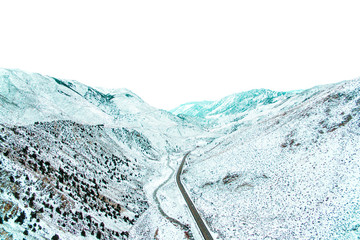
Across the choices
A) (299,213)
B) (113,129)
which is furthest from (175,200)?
(113,129)

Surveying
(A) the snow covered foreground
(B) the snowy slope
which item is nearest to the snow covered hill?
(A) the snow covered foreground

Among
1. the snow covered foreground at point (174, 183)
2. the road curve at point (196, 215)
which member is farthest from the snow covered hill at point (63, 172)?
the road curve at point (196, 215)

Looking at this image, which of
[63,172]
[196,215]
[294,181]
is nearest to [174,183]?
[196,215]

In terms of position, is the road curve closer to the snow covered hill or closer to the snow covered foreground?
the snow covered foreground

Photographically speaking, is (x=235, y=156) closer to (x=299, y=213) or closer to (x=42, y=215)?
(x=299, y=213)

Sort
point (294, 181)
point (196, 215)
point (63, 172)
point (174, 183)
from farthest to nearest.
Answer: point (174, 183), point (196, 215), point (63, 172), point (294, 181)

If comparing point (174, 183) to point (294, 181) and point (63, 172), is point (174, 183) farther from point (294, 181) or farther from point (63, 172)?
point (294, 181)
